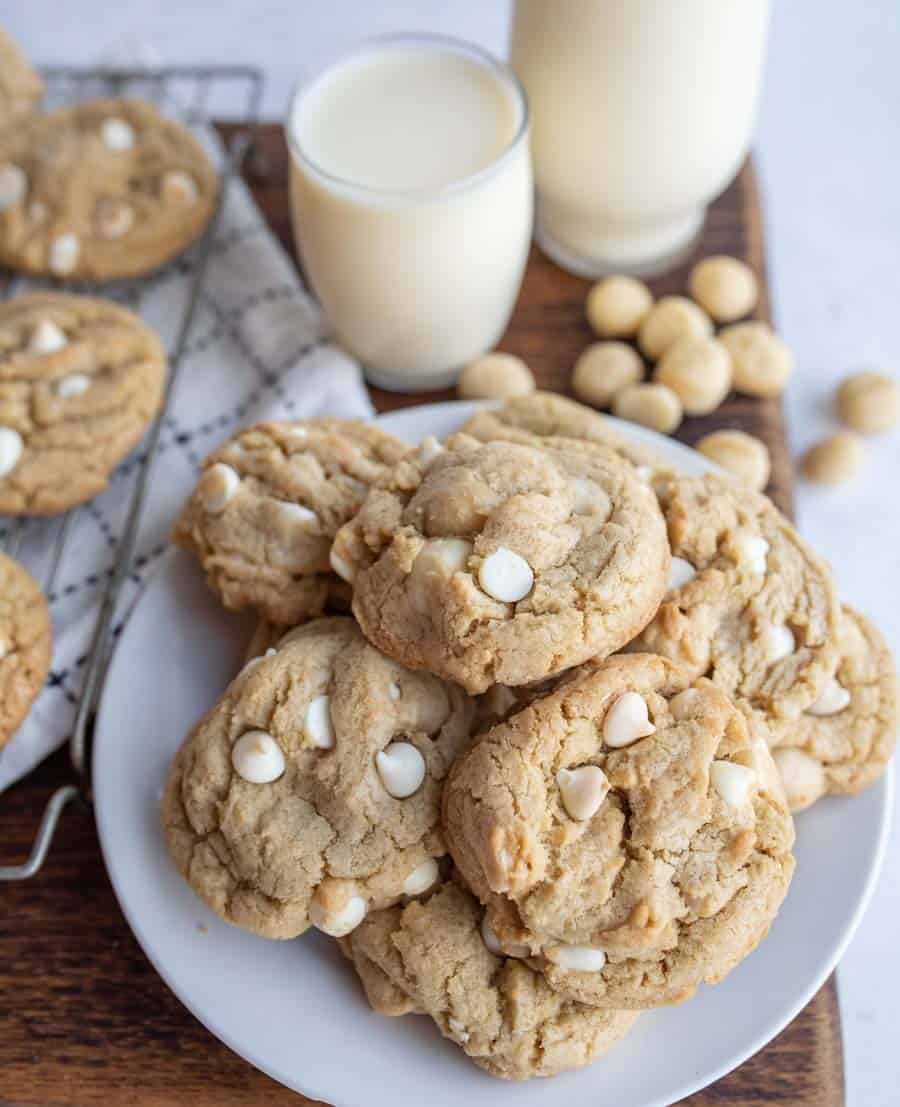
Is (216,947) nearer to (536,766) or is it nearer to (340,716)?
(340,716)

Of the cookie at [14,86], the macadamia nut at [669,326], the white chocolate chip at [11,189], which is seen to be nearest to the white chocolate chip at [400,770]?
the macadamia nut at [669,326]

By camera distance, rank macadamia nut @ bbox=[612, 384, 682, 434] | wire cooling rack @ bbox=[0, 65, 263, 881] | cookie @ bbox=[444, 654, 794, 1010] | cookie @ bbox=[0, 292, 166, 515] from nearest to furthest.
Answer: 1. cookie @ bbox=[444, 654, 794, 1010]
2. wire cooling rack @ bbox=[0, 65, 263, 881]
3. cookie @ bbox=[0, 292, 166, 515]
4. macadamia nut @ bbox=[612, 384, 682, 434]

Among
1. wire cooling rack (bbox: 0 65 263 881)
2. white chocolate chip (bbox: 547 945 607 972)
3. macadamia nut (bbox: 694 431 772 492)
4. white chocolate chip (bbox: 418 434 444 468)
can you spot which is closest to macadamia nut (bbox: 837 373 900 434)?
macadamia nut (bbox: 694 431 772 492)

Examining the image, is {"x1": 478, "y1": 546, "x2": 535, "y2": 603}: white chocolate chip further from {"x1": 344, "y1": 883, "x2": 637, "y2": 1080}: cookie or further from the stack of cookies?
{"x1": 344, "y1": 883, "x2": 637, "y2": 1080}: cookie

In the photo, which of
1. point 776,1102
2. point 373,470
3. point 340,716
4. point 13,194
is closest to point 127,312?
point 13,194

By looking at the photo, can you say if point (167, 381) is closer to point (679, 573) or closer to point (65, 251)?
point (65, 251)

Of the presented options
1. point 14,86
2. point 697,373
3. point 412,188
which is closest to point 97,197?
point 14,86

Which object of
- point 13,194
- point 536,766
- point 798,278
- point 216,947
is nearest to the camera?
point 536,766
